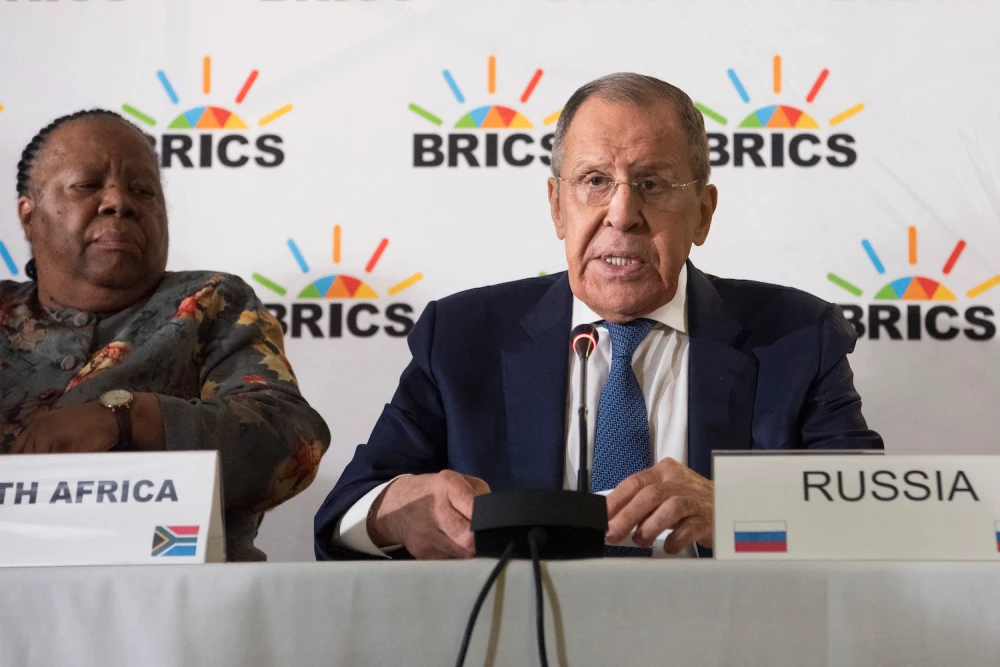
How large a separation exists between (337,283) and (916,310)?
4.20 ft

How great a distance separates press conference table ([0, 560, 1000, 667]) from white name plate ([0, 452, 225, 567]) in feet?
0.50

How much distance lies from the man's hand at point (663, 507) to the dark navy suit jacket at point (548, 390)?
27 cm

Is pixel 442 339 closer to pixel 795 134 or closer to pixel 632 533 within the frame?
pixel 632 533

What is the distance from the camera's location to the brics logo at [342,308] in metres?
2.48

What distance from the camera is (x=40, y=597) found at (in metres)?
1.02

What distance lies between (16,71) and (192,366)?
0.98 meters

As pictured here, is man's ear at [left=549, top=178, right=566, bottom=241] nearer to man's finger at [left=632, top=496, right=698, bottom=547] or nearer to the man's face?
the man's face

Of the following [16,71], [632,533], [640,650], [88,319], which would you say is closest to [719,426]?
[632,533]

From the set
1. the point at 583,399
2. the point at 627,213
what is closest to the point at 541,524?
the point at 583,399

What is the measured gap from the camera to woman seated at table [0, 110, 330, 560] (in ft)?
6.30

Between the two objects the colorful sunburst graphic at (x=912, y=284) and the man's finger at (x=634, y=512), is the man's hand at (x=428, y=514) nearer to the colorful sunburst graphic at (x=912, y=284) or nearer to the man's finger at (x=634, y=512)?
the man's finger at (x=634, y=512)

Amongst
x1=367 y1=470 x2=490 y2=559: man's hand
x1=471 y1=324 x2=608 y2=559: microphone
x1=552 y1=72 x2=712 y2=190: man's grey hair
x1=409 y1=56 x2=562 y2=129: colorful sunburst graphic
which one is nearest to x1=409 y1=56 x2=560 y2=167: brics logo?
x1=409 y1=56 x2=562 y2=129: colorful sunburst graphic

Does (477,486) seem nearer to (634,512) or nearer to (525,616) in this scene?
(634,512)

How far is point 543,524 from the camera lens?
105 cm
